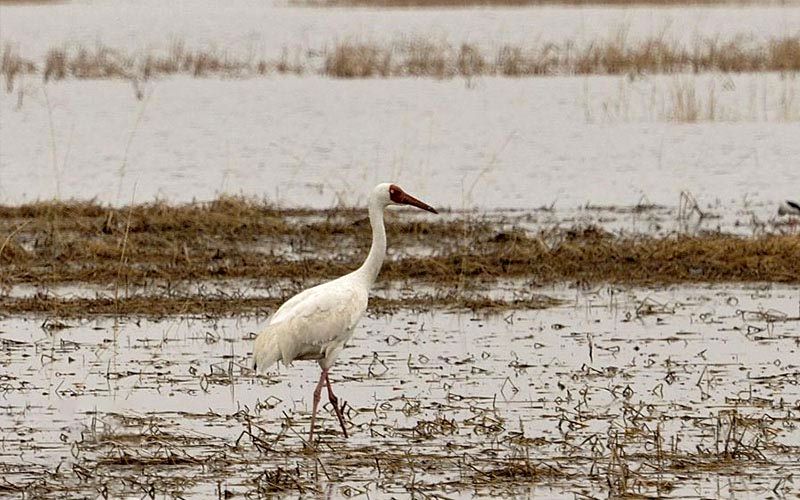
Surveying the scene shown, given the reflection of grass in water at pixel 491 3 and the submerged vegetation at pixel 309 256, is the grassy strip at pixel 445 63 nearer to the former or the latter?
the reflection of grass in water at pixel 491 3

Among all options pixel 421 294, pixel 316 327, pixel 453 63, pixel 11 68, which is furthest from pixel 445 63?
pixel 316 327

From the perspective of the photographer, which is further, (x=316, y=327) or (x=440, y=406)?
(x=440, y=406)

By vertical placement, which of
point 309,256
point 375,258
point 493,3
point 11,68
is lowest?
point 309,256

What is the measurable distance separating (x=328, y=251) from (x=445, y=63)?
17094 mm

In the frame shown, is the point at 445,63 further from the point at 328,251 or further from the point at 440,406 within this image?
the point at 440,406

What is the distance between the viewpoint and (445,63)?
30188 millimetres

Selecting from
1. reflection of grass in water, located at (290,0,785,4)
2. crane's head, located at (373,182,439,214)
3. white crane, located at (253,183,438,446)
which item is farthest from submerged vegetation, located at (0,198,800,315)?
reflection of grass in water, located at (290,0,785,4)

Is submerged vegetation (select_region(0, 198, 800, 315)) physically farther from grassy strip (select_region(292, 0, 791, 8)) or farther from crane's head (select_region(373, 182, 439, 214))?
grassy strip (select_region(292, 0, 791, 8))

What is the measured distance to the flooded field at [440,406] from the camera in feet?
23.2

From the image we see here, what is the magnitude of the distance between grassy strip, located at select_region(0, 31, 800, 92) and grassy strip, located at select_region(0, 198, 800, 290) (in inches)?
558

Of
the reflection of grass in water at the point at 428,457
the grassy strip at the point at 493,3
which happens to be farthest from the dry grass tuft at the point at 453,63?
the reflection of grass in water at the point at 428,457

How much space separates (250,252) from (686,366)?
501 cm

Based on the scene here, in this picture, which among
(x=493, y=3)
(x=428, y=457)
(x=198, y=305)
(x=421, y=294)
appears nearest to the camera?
(x=428, y=457)

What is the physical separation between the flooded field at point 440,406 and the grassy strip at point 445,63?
17.1 metres
